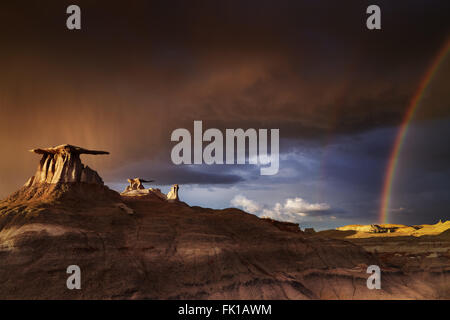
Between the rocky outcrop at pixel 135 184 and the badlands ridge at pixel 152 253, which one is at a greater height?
the rocky outcrop at pixel 135 184

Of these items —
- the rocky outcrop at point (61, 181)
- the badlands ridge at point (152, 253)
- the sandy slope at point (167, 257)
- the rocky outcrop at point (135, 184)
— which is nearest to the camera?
the sandy slope at point (167, 257)

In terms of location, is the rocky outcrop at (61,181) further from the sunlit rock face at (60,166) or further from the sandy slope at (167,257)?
the sandy slope at (167,257)

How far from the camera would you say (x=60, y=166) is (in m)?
54.3

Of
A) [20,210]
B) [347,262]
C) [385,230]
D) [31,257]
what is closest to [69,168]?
[20,210]

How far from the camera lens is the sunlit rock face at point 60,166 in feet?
177

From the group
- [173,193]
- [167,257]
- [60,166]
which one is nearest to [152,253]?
[167,257]

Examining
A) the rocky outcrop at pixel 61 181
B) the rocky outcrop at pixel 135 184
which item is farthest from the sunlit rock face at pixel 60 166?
the rocky outcrop at pixel 135 184

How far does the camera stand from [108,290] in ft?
132

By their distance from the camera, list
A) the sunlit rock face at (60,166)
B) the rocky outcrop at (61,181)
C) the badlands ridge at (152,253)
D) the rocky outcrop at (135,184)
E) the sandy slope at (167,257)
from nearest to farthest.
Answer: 1. the sandy slope at (167,257)
2. the badlands ridge at (152,253)
3. the rocky outcrop at (61,181)
4. the sunlit rock face at (60,166)
5. the rocky outcrop at (135,184)

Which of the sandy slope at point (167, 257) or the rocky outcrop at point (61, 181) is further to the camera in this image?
the rocky outcrop at point (61, 181)

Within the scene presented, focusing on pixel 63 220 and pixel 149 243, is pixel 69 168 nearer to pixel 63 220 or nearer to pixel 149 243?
pixel 63 220

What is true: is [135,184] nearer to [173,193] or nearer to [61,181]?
[173,193]

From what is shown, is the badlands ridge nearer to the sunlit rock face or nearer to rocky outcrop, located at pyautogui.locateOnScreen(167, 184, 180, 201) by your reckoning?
the sunlit rock face
